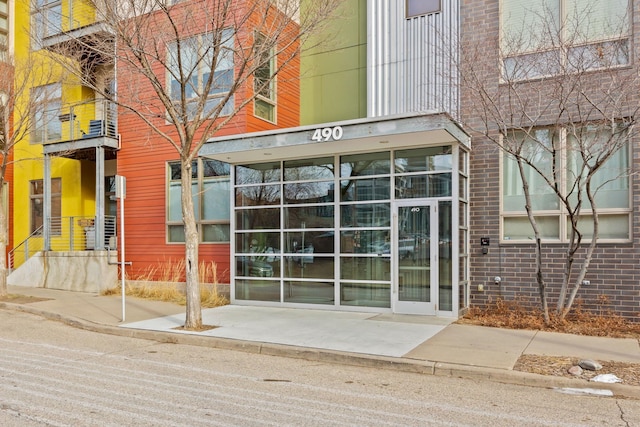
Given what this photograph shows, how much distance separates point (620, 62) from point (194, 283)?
869 centimetres

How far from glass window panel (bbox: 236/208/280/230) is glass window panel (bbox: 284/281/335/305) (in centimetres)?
144

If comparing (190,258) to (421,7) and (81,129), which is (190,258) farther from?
(81,129)

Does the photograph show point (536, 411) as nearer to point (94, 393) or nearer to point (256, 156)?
point (94, 393)

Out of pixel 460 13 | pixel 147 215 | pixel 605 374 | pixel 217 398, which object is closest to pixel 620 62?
pixel 460 13

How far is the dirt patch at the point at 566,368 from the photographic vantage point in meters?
6.24

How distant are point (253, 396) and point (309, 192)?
6.75m

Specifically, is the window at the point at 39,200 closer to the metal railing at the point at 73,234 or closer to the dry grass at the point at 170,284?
the metal railing at the point at 73,234

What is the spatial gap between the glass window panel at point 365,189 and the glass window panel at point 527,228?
247cm

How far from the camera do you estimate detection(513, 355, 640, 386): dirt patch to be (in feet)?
20.5

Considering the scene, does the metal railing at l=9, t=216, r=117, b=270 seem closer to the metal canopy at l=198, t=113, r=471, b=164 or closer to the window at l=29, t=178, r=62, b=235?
the window at l=29, t=178, r=62, b=235

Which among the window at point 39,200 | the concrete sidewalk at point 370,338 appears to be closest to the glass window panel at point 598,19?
the concrete sidewalk at point 370,338

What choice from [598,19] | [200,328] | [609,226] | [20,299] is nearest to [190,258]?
[200,328]

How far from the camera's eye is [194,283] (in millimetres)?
9375

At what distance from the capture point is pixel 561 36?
9.88 meters
